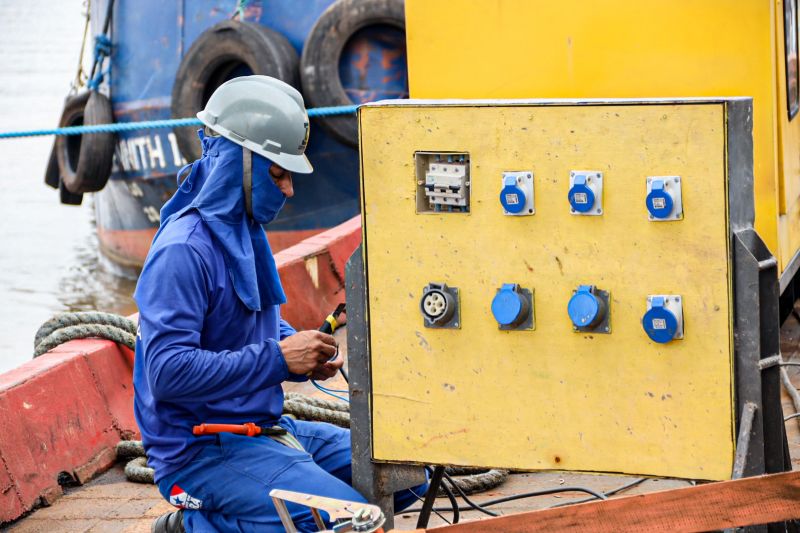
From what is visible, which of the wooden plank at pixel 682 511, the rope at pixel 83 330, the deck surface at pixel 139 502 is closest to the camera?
the wooden plank at pixel 682 511

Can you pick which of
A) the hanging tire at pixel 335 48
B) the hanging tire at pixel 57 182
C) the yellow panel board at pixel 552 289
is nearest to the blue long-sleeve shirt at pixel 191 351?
the yellow panel board at pixel 552 289

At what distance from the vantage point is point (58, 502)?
497cm

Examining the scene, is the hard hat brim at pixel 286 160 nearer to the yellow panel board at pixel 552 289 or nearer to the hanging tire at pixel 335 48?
the yellow panel board at pixel 552 289

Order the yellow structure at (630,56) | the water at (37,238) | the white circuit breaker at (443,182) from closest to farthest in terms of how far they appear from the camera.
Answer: the white circuit breaker at (443,182) < the yellow structure at (630,56) < the water at (37,238)

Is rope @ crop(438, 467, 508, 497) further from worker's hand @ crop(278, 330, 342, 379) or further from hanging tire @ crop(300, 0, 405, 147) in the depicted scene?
hanging tire @ crop(300, 0, 405, 147)

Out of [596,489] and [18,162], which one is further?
[18,162]

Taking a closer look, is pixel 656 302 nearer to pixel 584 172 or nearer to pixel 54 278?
pixel 584 172

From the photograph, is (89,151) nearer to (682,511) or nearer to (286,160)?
(286,160)

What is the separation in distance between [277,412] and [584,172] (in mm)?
1300

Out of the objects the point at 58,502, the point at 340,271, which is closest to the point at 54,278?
the point at 340,271

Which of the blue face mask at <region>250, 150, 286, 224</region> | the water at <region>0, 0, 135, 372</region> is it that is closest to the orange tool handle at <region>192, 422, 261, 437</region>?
the blue face mask at <region>250, 150, 286, 224</region>

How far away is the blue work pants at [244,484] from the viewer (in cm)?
346

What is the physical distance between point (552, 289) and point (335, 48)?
27.4 ft

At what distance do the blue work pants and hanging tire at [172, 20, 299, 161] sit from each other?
26.5ft
